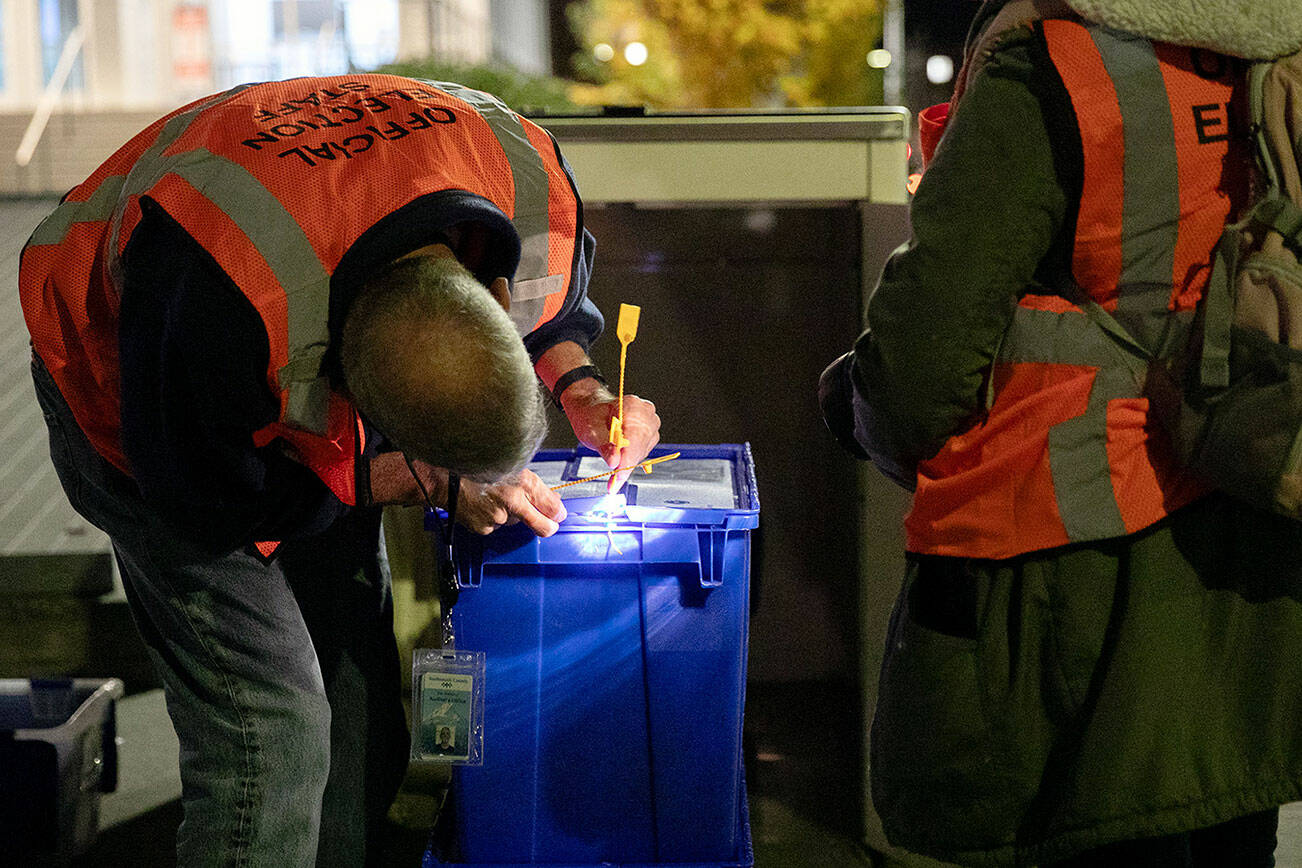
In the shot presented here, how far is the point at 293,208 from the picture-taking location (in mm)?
1371

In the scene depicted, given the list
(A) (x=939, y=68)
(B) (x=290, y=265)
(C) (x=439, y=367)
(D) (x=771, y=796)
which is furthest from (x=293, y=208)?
(A) (x=939, y=68)

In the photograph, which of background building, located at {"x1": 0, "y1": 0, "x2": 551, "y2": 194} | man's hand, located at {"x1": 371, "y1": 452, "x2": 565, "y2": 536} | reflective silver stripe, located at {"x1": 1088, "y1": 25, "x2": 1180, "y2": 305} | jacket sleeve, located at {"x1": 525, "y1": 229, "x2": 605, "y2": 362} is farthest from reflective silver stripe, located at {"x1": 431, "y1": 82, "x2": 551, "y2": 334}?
background building, located at {"x1": 0, "y1": 0, "x2": 551, "y2": 194}

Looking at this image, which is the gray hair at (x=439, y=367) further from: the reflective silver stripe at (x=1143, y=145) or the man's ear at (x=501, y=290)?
the reflective silver stripe at (x=1143, y=145)

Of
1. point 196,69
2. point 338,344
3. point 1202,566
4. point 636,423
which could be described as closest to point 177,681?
point 338,344

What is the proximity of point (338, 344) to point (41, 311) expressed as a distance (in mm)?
475

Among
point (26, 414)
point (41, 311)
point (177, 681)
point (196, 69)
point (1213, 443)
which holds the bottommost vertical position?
point (26, 414)

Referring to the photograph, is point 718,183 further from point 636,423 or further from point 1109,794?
point 1109,794

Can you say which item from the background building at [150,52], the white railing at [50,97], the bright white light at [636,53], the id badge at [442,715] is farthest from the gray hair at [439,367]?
the bright white light at [636,53]

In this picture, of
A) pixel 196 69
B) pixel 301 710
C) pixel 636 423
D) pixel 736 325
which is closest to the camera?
pixel 301 710

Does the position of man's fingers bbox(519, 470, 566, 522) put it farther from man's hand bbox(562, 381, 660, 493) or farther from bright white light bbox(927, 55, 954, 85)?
bright white light bbox(927, 55, 954, 85)

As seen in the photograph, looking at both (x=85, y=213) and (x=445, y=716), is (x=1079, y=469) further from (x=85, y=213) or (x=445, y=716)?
(x=85, y=213)

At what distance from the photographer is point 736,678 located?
1.90m

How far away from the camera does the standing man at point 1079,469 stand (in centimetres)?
117

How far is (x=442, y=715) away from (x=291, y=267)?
0.78 metres
